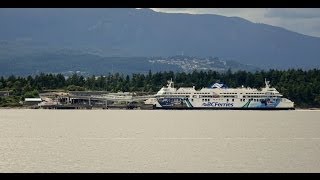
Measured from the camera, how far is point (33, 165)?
296 inches

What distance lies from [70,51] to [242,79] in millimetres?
35149

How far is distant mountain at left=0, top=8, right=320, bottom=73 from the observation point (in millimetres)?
80812

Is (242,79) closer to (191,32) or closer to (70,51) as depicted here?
(70,51)

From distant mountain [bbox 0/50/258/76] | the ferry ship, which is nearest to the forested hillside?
the ferry ship

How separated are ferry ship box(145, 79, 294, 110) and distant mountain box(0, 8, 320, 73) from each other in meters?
40.4

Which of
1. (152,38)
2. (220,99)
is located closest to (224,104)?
(220,99)

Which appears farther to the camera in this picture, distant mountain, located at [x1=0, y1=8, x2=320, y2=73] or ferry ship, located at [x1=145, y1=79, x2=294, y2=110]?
distant mountain, located at [x1=0, y1=8, x2=320, y2=73]

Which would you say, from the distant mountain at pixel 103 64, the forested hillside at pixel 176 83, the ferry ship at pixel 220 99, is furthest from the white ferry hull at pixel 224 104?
the distant mountain at pixel 103 64

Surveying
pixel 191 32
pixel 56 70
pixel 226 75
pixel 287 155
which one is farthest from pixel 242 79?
pixel 191 32

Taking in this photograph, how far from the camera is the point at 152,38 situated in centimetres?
9794

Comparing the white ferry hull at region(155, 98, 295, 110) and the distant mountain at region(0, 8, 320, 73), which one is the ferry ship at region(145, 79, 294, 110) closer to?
the white ferry hull at region(155, 98, 295, 110)

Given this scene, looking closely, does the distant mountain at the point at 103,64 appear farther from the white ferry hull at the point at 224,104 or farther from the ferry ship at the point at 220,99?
the white ferry hull at the point at 224,104

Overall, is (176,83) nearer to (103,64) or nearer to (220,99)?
(220,99)

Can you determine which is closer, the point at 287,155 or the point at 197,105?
the point at 287,155
